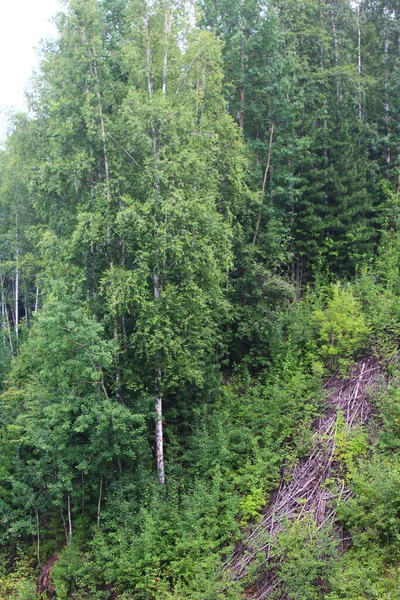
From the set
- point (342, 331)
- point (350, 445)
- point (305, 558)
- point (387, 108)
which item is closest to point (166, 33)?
point (342, 331)

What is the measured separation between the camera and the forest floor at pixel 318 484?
30.9ft

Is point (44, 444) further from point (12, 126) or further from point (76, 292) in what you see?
point (12, 126)

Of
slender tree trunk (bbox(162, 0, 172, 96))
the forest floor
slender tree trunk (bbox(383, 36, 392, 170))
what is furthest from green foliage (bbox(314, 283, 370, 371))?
slender tree trunk (bbox(383, 36, 392, 170))

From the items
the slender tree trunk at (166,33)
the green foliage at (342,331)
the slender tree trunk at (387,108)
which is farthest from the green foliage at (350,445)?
the slender tree trunk at (387,108)

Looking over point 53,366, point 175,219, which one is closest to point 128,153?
point 175,219

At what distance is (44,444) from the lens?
11406mm

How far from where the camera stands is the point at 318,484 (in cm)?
1035

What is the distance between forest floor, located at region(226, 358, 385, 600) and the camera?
30.9 ft

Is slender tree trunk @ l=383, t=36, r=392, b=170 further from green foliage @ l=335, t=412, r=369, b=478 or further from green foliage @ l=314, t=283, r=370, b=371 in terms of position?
green foliage @ l=335, t=412, r=369, b=478

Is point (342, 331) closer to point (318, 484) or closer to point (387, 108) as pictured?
point (318, 484)

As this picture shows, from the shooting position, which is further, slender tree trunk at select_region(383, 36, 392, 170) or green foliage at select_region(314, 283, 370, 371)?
slender tree trunk at select_region(383, 36, 392, 170)

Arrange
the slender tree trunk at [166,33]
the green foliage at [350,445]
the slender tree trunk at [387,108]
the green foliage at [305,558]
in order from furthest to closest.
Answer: the slender tree trunk at [387,108] < the slender tree trunk at [166,33] < the green foliage at [350,445] < the green foliage at [305,558]

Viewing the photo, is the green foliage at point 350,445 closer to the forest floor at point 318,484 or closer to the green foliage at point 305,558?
the forest floor at point 318,484

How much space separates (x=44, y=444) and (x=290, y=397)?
585 centimetres
